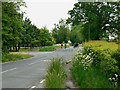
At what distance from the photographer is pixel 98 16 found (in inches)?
1544

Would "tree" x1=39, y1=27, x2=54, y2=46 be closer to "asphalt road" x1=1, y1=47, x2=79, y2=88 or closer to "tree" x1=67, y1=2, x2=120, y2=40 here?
"tree" x1=67, y1=2, x2=120, y2=40

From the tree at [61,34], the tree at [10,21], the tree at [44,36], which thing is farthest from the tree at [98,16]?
the tree at [61,34]

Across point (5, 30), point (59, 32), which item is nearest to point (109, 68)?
point (5, 30)

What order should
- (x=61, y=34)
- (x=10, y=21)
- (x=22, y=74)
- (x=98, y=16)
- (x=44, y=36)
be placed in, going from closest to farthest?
(x=22, y=74), (x=10, y=21), (x=98, y=16), (x=44, y=36), (x=61, y=34)

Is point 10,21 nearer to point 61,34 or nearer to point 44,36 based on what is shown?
point 44,36

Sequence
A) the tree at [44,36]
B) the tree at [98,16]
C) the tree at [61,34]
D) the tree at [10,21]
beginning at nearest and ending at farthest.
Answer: the tree at [10,21] < the tree at [98,16] < the tree at [44,36] < the tree at [61,34]

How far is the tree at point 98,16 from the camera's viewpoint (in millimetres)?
38106

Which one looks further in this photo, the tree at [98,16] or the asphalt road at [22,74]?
the tree at [98,16]

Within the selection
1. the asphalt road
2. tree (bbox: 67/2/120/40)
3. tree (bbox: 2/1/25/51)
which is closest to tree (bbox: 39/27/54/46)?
tree (bbox: 67/2/120/40)

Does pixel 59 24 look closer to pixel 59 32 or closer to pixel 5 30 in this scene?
pixel 59 32

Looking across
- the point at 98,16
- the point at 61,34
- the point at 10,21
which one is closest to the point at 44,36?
the point at 98,16

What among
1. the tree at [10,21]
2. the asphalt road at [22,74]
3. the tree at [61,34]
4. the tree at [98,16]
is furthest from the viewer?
the tree at [61,34]

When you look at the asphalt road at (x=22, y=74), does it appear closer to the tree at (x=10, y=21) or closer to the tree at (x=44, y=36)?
the tree at (x=10, y=21)

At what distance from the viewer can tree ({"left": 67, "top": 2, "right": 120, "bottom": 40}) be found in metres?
38.1
